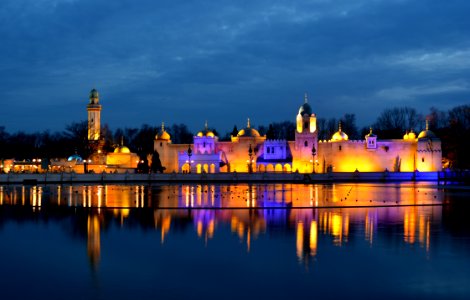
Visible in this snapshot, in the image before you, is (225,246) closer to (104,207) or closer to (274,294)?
(274,294)

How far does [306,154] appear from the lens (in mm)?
62219

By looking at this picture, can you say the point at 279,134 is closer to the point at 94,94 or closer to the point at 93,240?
the point at 94,94

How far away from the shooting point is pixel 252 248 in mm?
13836

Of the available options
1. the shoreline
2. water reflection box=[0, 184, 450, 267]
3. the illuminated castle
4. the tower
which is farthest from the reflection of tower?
the tower

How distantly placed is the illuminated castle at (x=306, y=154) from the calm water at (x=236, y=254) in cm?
3994

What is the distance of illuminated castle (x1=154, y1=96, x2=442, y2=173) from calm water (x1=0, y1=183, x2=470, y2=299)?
3994cm

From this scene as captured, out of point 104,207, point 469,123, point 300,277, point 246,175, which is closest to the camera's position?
point 300,277

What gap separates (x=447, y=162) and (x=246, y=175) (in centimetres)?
2341

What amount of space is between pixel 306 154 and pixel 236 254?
4959 centimetres

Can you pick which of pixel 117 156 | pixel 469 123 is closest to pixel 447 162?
pixel 469 123

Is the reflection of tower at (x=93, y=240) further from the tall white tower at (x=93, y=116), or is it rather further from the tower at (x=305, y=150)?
the tall white tower at (x=93, y=116)

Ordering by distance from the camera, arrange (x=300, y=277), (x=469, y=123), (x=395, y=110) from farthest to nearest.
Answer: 1. (x=395, y=110)
2. (x=469, y=123)
3. (x=300, y=277)

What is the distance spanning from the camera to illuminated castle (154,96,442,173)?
2416 inches

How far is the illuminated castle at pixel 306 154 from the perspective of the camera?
61375 mm
